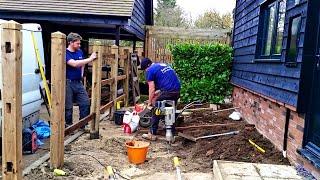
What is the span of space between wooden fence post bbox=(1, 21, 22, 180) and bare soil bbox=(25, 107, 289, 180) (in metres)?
1.00

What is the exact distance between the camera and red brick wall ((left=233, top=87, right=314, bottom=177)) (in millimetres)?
4871

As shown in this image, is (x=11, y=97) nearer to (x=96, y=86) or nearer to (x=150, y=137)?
(x=96, y=86)

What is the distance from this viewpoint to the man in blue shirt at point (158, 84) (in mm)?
7188

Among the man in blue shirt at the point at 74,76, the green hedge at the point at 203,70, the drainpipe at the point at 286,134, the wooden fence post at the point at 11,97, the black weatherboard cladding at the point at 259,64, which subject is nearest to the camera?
the wooden fence post at the point at 11,97

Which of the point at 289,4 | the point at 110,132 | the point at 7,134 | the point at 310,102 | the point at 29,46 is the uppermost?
the point at 289,4

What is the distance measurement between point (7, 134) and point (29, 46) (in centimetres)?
284

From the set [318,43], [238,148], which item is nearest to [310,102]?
[318,43]

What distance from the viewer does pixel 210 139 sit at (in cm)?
668

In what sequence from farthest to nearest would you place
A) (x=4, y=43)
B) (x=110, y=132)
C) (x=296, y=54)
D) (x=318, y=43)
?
(x=110, y=132)
(x=296, y=54)
(x=318, y=43)
(x=4, y=43)

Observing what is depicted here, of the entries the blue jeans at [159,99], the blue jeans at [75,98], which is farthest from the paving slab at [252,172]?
the blue jeans at [75,98]

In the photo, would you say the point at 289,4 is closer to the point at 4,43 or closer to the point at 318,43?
the point at 318,43

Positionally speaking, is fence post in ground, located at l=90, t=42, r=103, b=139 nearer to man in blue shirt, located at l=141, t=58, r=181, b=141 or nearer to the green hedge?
man in blue shirt, located at l=141, t=58, r=181, b=141

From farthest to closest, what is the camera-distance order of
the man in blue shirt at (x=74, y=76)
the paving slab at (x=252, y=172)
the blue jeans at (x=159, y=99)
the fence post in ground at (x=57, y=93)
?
the blue jeans at (x=159, y=99) < the man in blue shirt at (x=74, y=76) < the fence post in ground at (x=57, y=93) < the paving slab at (x=252, y=172)

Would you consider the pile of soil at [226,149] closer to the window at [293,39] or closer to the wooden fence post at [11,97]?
the window at [293,39]
